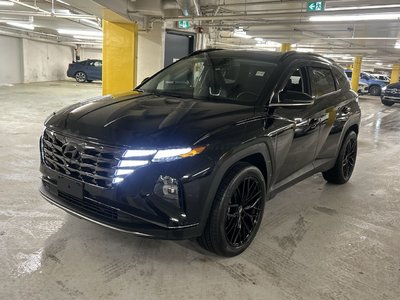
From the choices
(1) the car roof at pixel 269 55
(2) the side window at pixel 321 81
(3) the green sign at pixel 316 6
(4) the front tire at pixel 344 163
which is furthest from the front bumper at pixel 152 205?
(3) the green sign at pixel 316 6

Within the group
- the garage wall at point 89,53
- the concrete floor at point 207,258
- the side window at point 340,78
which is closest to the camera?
the concrete floor at point 207,258

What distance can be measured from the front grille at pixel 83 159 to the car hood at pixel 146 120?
0.19ft

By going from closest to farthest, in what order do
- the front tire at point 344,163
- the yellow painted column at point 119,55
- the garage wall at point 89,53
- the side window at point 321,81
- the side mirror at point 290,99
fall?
the side mirror at point 290,99
the side window at point 321,81
the front tire at point 344,163
the yellow painted column at point 119,55
the garage wall at point 89,53

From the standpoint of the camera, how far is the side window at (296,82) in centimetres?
311

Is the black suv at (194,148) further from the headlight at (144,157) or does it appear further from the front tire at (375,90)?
the front tire at (375,90)

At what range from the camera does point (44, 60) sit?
74.9 ft

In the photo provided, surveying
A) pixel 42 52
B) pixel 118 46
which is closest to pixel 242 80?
pixel 118 46

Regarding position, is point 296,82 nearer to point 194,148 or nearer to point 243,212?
point 243,212

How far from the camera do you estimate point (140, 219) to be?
2232mm

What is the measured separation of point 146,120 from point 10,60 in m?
19.9

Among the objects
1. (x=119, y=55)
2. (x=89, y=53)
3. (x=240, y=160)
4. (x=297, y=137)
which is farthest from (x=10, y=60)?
(x=240, y=160)

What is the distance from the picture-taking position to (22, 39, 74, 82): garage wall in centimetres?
2073

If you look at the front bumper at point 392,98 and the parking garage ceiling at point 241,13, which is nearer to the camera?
the parking garage ceiling at point 241,13

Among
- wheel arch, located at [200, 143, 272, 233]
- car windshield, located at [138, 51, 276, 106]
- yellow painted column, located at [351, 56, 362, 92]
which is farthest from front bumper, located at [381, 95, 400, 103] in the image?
wheel arch, located at [200, 143, 272, 233]
